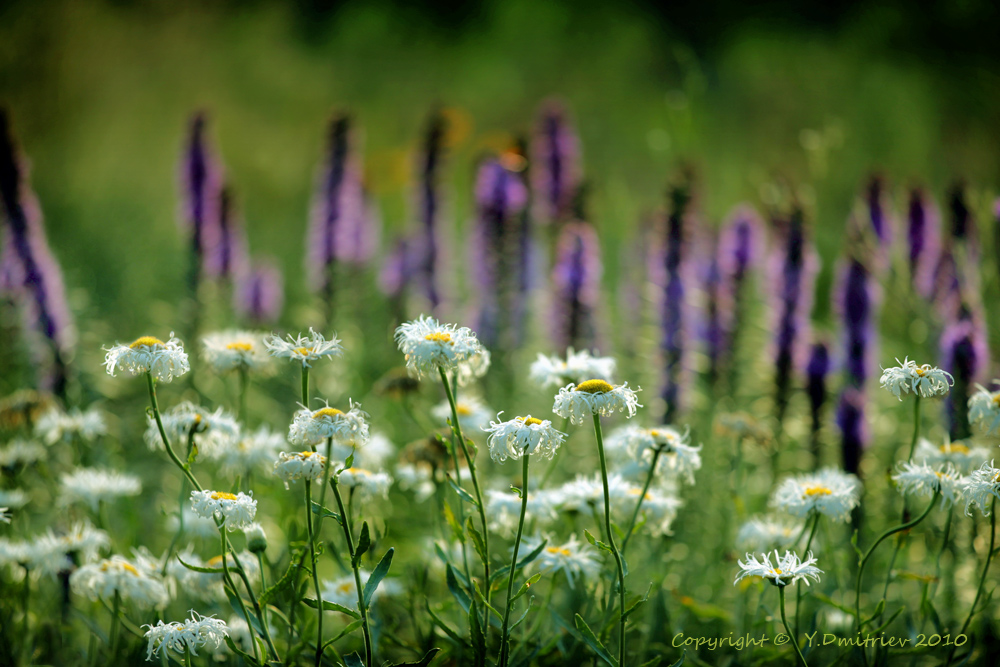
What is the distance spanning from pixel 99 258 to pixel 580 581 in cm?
608

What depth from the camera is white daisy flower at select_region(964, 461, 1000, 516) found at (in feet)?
4.98

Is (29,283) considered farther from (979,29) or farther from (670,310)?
(979,29)

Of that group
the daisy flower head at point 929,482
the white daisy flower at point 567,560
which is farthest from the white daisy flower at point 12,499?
the daisy flower head at point 929,482

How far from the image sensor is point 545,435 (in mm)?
1428

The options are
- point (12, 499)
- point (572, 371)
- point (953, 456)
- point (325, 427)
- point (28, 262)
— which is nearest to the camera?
point (325, 427)

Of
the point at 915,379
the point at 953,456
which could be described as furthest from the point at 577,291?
the point at 915,379

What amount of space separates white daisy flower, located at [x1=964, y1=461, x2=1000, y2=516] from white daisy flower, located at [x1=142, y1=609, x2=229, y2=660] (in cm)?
158

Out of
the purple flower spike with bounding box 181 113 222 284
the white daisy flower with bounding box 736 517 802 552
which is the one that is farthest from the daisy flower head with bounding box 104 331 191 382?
the purple flower spike with bounding box 181 113 222 284

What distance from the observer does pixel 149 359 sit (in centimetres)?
154

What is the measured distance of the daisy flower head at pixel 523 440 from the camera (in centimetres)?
142

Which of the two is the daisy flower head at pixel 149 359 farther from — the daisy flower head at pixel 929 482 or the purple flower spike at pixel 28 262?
the purple flower spike at pixel 28 262

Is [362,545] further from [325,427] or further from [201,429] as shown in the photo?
[201,429]

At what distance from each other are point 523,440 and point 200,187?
3.57 m

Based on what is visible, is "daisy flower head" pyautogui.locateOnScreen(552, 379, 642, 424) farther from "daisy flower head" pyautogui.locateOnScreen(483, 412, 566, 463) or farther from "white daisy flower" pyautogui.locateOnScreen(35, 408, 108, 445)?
"white daisy flower" pyautogui.locateOnScreen(35, 408, 108, 445)
